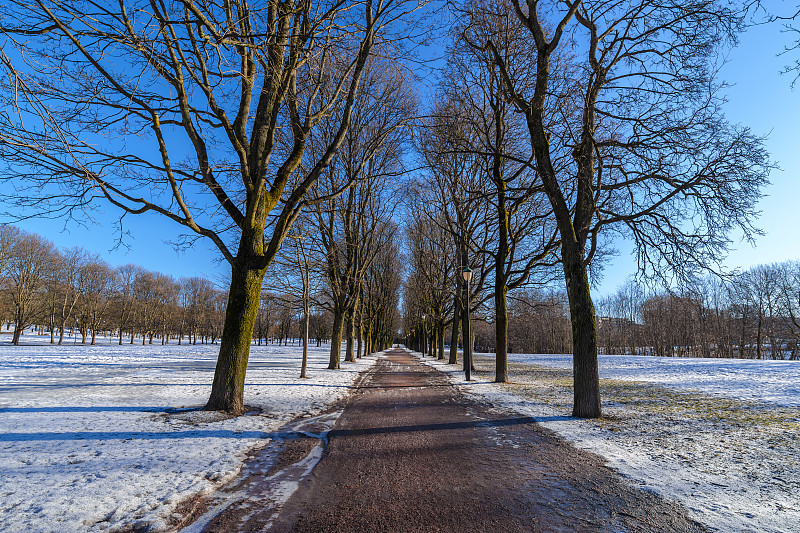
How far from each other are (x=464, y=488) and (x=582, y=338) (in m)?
5.13

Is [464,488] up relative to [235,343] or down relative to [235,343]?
down

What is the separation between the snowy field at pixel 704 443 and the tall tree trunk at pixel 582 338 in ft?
1.32

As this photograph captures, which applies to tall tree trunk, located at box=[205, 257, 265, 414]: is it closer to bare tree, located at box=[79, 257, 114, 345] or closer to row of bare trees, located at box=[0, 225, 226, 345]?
row of bare trees, located at box=[0, 225, 226, 345]

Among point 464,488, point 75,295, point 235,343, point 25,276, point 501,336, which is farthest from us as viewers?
point 75,295

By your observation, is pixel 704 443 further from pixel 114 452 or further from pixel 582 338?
pixel 114 452

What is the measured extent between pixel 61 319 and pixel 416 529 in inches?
2231

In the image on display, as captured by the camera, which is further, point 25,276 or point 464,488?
point 25,276

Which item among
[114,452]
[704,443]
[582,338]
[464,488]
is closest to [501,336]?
[582,338]

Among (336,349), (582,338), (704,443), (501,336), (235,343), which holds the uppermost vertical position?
(582,338)

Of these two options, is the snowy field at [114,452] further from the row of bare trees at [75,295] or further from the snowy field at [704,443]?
the row of bare trees at [75,295]

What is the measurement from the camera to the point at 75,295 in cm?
4462

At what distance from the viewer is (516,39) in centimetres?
1184

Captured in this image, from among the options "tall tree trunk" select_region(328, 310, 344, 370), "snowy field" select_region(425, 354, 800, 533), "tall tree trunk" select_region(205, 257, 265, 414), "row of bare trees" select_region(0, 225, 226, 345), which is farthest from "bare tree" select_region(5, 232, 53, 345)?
"snowy field" select_region(425, 354, 800, 533)

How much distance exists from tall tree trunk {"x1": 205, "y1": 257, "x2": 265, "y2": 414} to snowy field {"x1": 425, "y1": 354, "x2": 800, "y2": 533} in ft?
19.0
